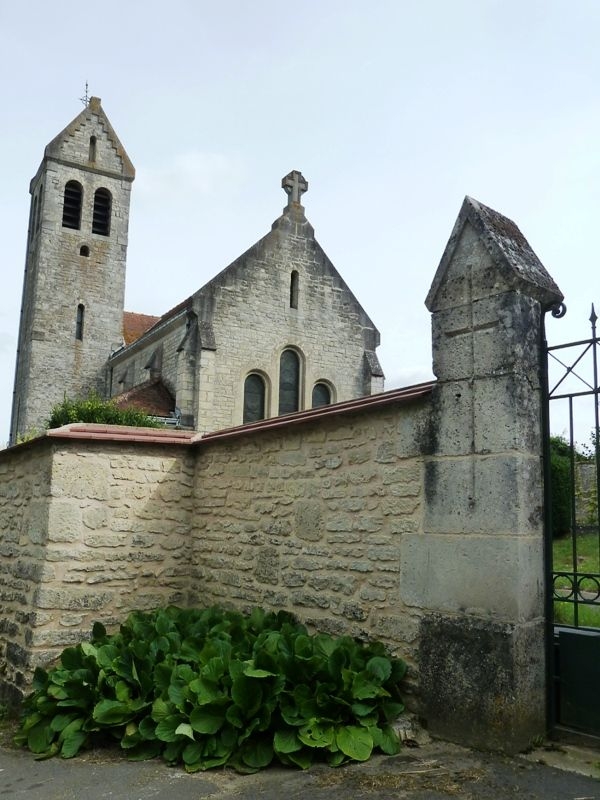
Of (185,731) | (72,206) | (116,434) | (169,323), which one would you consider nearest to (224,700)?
(185,731)

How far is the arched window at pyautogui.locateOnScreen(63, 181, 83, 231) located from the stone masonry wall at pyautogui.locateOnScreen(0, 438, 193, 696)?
22792 millimetres

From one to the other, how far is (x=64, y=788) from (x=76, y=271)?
1003 inches

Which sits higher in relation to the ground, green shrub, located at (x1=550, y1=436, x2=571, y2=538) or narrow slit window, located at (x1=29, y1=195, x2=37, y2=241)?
narrow slit window, located at (x1=29, y1=195, x2=37, y2=241)

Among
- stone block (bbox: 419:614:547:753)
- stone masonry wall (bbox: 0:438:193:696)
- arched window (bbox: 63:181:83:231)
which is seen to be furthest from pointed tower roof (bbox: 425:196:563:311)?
arched window (bbox: 63:181:83:231)

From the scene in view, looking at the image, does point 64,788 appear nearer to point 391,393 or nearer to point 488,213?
point 391,393

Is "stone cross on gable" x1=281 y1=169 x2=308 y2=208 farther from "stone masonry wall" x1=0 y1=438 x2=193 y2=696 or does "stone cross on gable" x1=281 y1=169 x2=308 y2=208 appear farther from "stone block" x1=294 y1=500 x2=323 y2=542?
"stone block" x1=294 y1=500 x2=323 y2=542

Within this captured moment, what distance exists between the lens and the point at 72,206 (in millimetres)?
28062

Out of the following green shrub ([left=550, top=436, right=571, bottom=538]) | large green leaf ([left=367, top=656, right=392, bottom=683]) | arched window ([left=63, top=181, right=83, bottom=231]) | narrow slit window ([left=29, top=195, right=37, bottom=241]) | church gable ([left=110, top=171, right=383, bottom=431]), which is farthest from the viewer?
narrow slit window ([left=29, top=195, right=37, bottom=241])

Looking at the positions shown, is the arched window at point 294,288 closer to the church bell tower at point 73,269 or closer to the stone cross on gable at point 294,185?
the stone cross on gable at point 294,185

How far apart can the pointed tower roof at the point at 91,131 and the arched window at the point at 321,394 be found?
1459cm

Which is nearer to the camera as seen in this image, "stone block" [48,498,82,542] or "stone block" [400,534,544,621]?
"stone block" [400,534,544,621]

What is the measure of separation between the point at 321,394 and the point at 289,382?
1.03 meters

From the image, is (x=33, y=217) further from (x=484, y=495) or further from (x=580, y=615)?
(x=484, y=495)

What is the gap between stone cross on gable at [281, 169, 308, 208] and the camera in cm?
2105
